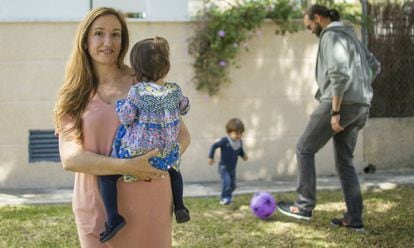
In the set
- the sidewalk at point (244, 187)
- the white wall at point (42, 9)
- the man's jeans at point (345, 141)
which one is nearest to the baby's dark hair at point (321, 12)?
the man's jeans at point (345, 141)

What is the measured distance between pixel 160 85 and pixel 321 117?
2859 millimetres

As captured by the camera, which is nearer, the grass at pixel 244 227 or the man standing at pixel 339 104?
the grass at pixel 244 227

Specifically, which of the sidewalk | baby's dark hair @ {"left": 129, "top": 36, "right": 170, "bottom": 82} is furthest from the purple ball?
baby's dark hair @ {"left": 129, "top": 36, "right": 170, "bottom": 82}

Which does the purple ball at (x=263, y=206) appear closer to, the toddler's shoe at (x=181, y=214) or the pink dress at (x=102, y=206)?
the toddler's shoe at (x=181, y=214)

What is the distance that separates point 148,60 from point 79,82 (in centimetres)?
31

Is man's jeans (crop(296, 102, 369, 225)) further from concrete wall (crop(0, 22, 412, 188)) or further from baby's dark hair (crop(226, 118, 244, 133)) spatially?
concrete wall (crop(0, 22, 412, 188))

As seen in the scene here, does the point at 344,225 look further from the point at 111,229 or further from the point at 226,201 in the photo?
the point at 111,229

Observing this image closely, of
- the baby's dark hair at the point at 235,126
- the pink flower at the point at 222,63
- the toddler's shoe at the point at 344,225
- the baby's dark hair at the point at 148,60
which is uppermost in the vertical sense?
the baby's dark hair at the point at 148,60

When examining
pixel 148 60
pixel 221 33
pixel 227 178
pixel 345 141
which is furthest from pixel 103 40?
pixel 221 33

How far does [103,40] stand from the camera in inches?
111

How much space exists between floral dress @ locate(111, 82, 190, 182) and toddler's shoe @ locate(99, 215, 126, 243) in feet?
0.58

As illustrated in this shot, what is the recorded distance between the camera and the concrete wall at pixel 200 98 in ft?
24.1

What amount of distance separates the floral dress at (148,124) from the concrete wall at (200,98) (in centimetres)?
457

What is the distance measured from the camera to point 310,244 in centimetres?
518
